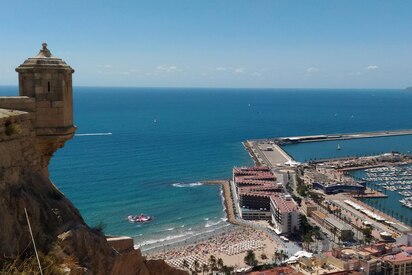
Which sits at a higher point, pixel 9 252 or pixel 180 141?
pixel 9 252

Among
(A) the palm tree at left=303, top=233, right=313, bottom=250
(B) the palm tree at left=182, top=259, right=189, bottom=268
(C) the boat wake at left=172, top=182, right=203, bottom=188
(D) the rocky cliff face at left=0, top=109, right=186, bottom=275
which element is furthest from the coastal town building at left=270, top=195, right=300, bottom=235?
(D) the rocky cliff face at left=0, top=109, right=186, bottom=275

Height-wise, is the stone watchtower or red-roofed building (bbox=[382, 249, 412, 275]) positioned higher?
the stone watchtower

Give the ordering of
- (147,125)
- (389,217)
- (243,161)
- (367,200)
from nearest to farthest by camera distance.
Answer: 1. (389,217)
2. (367,200)
3. (243,161)
4. (147,125)

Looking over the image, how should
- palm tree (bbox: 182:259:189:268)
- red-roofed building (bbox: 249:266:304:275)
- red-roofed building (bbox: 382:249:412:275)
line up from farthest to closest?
palm tree (bbox: 182:259:189:268)
red-roofed building (bbox: 382:249:412:275)
red-roofed building (bbox: 249:266:304:275)

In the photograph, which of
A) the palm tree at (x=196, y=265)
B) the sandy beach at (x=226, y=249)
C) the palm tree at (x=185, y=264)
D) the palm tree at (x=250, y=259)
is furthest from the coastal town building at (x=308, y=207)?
the palm tree at (x=185, y=264)

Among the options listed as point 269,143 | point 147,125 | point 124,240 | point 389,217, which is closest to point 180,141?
point 269,143

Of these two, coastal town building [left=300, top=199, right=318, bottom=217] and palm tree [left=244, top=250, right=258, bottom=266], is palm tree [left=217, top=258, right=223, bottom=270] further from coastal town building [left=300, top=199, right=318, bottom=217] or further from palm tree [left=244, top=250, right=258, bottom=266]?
coastal town building [left=300, top=199, right=318, bottom=217]

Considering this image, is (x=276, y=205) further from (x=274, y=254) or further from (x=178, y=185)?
(x=178, y=185)
